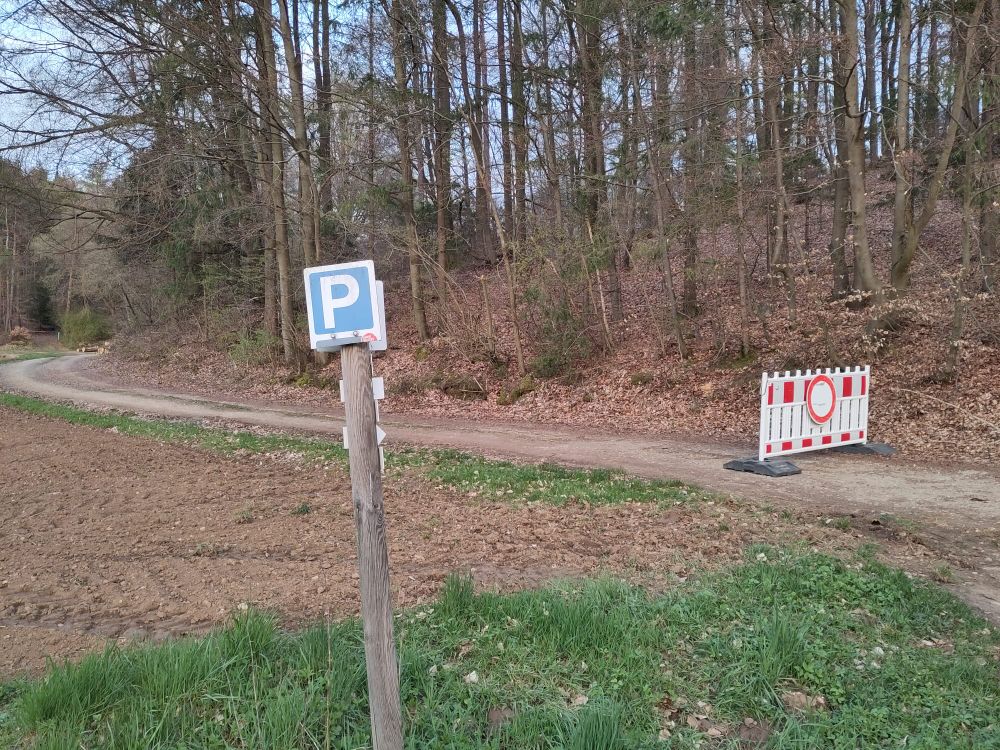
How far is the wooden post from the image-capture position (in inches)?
107

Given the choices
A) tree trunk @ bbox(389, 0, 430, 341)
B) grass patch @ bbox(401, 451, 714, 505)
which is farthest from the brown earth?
tree trunk @ bbox(389, 0, 430, 341)

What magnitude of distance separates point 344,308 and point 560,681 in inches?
87.7

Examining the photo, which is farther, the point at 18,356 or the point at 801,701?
the point at 18,356

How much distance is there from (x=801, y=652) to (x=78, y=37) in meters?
17.8

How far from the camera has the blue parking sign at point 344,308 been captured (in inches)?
107

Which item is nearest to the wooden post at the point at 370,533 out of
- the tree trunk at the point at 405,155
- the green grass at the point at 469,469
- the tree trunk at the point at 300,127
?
the green grass at the point at 469,469

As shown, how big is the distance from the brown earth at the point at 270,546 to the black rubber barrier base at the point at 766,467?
5.81 ft

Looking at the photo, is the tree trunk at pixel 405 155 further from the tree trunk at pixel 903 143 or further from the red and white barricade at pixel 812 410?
the red and white barricade at pixel 812 410

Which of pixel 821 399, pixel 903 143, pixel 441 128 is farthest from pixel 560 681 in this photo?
pixel 441 128

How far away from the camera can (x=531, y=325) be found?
17000mm

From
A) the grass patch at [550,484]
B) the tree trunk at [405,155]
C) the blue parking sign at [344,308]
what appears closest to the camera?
the blue parking sign at [344,308]

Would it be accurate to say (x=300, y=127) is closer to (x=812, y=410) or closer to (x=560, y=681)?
(x=812, y=410)

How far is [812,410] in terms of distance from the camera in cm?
920

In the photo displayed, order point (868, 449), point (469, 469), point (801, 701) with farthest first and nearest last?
point (868, 449), point (469, 469), point (801, 701)
